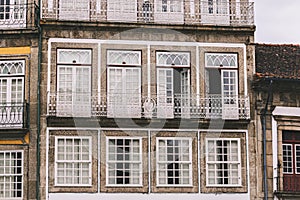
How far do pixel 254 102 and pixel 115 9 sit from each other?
19.6ft

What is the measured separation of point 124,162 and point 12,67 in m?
5.14

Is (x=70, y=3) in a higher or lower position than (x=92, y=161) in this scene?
higher

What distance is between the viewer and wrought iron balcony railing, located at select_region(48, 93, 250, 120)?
2700cm

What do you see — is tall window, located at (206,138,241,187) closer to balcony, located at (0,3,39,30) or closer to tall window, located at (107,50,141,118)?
tall window, located at (107,50,141,118)

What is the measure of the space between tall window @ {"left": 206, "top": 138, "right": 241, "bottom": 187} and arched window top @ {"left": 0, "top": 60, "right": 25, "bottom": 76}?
23.0ft

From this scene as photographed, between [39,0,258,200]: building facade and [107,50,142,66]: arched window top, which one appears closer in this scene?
[39,0,258,200]: building facade

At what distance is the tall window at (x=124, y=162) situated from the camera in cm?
2695

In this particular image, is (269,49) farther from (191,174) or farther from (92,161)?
(92,161)

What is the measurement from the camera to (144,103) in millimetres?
27406

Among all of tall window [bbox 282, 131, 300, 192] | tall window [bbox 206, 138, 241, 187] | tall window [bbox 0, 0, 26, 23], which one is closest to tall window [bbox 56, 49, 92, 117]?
tall window [bbox 0, 0, 26, 23]

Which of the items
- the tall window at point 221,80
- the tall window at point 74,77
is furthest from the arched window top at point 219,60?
the tall window at point 74,77

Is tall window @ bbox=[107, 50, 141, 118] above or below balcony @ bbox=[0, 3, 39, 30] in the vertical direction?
below

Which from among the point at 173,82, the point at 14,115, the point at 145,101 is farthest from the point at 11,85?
the point at 173,82

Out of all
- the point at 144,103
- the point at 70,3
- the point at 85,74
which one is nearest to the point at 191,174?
the point at 144,103
